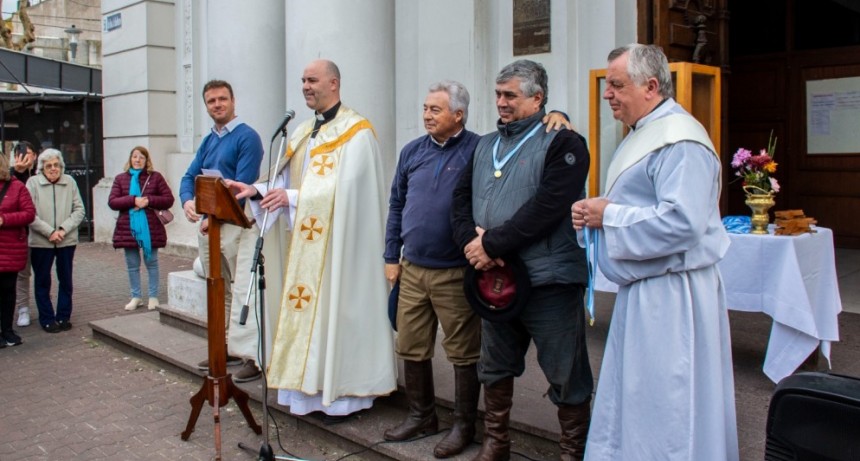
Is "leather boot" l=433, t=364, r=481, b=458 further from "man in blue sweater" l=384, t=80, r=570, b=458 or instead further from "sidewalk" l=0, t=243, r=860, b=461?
"sidewalk" l=0, t=243, r=860, b=461

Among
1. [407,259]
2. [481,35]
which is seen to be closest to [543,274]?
[407,259]

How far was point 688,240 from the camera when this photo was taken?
2.98 m

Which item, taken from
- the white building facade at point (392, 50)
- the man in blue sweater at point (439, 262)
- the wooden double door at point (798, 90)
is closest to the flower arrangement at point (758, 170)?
the white building facade at point (392, 50)

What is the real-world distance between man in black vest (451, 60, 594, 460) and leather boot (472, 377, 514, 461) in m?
0.02

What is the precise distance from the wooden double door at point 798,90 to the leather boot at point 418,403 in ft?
20.4

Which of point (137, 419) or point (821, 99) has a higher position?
point (821, 99)

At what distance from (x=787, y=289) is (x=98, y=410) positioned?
14.6 ft

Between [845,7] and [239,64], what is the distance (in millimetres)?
7070

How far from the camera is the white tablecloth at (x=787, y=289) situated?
15.3 feet

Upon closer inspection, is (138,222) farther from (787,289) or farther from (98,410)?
(787,289)

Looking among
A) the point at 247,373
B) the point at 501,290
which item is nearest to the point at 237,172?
the point at 247,373

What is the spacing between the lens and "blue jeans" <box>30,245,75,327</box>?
302 inches

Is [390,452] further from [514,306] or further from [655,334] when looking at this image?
[655,334]

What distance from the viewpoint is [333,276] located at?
4629 millimetres
